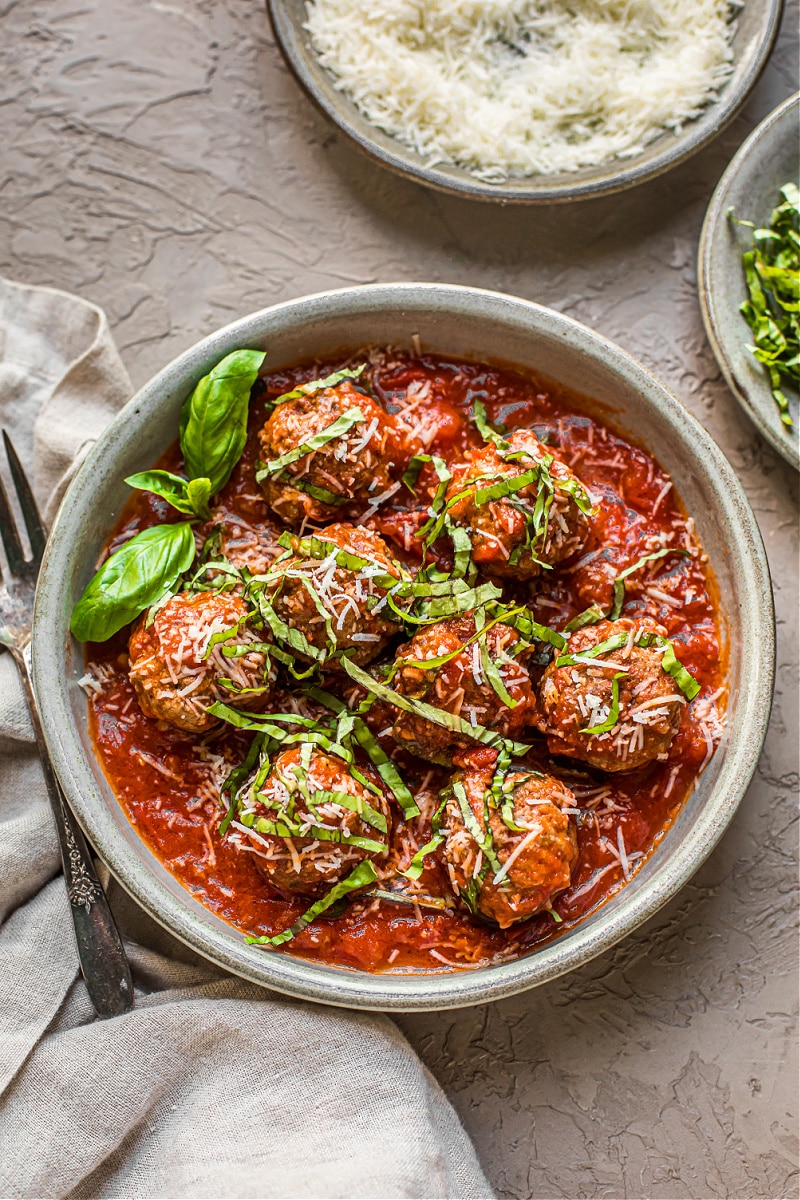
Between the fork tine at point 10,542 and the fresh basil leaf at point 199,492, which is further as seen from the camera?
the fork tine at point 10,542

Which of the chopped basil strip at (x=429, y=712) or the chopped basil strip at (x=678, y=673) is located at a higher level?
the chopped basil strip at (x=678, y=673)

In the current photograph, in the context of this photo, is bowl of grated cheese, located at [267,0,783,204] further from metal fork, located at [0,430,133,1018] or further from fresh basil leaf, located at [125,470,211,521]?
metal fork, located at [0,430,133,1018]

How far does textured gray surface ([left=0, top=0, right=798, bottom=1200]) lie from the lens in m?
4.02

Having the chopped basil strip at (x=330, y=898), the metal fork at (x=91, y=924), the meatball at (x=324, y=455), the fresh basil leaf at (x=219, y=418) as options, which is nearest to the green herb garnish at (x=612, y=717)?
the chopped basil strip at (x=330, y=898)

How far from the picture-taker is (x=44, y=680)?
3.64 m

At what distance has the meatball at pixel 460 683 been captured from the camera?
3.40 meters

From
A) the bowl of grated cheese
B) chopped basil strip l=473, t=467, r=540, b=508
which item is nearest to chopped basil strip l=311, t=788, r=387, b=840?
chopped basil strip l=473, t=467, r=540, b=508

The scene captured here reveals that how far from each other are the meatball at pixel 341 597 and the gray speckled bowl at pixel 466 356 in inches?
32.4

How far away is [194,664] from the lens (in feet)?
11.2

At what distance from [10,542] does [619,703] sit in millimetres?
2489

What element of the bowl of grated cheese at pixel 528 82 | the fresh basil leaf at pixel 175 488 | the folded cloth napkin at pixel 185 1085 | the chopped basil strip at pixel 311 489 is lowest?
the folded cloth napkin at pixel 185 1085

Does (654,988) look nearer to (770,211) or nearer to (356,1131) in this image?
(356,1131)

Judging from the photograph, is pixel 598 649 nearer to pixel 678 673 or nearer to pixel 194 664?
pixel 678 673

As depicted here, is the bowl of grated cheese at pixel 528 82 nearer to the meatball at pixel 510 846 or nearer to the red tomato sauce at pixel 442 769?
the red tomato sauce at pixel 442 769
